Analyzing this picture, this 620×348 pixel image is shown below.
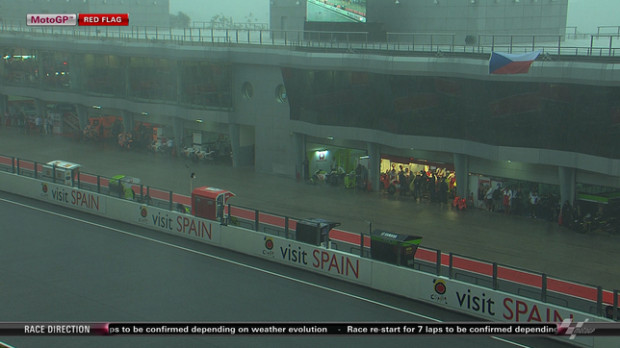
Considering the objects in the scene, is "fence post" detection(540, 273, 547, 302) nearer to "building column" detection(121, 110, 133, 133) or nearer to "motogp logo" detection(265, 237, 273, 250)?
"motogp logo" detection(265, 237, 273, 250)

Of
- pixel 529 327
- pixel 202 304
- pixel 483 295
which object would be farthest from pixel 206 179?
pixel 529 327

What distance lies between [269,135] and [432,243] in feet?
48.2

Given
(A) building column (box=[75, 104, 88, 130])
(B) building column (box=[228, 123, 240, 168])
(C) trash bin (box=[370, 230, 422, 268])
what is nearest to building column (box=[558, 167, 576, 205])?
(C) trash bin (box=[370, 230, 422, 268])

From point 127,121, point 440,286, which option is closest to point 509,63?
point 440,286

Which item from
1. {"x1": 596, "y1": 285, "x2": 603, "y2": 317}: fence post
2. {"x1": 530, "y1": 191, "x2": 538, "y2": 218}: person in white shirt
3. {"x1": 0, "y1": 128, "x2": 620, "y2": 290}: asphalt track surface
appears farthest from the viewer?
{"x1": 530, "y1": 191, "x2": 538, "y2": 218}: person in white shirt

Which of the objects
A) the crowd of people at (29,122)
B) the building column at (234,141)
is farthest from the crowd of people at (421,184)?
the crowd of people at (29,122)

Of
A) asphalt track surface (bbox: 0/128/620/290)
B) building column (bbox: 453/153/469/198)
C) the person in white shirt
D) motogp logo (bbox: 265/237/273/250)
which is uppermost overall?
building column (bbox: 453/153/469/198)

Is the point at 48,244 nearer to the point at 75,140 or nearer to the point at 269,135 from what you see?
the point at 269,135

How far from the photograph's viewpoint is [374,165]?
106ft

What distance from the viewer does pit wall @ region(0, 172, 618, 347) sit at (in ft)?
52.3

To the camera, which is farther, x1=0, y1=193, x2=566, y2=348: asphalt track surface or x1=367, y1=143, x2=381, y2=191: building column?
x1=367, y1=143, x2=381, y2=191: building column

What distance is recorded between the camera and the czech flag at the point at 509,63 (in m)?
23.7

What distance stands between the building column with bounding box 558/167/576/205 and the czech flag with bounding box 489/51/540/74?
429cm

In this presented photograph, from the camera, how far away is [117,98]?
45.1 metres
